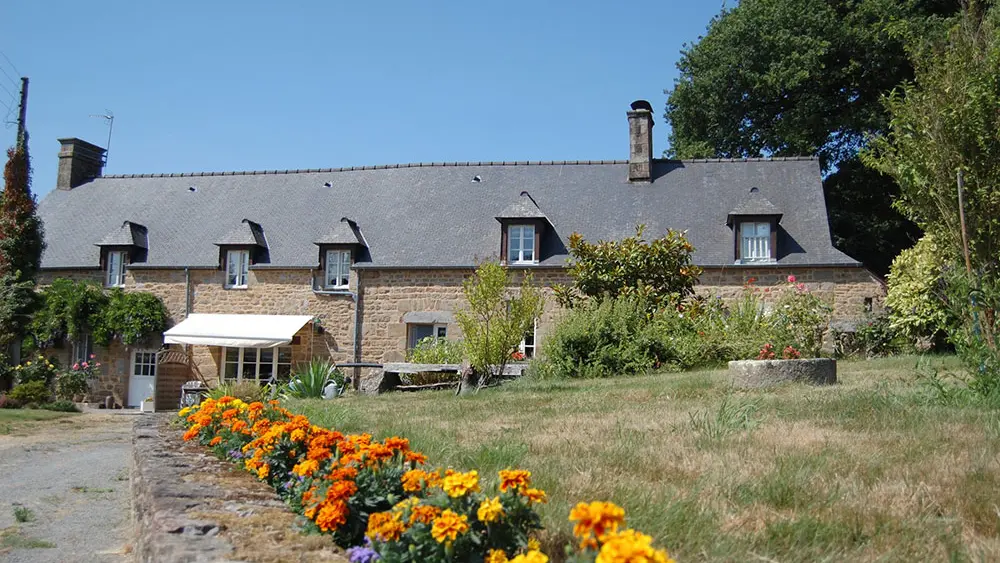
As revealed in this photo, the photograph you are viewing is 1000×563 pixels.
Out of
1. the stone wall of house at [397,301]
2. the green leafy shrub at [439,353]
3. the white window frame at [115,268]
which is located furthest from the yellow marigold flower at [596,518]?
the white window frame at [115,268]

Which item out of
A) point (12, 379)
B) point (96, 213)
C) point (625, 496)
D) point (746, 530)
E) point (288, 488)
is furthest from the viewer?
point (96, 213)

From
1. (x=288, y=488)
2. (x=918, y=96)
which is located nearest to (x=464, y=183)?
(x=918, y=96)

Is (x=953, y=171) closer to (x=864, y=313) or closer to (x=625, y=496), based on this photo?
(x=625, y=496)

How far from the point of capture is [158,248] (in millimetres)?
22000

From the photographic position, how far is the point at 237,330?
19.8 meters

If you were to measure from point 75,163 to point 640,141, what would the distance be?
17.5m

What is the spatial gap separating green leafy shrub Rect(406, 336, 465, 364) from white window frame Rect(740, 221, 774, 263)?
22.4ft

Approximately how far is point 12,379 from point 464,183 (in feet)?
41.4

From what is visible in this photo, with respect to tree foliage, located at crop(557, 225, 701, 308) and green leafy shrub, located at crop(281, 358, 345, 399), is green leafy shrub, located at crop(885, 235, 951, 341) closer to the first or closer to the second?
tree foliage, located at crop(557, 225, 701, 308)

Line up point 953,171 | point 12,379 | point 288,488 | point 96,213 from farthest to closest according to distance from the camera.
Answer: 1. point 96,213
2. point 12,379
3. point 953,171
4. point 288,488

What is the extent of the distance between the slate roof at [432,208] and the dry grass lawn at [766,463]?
11.6 meters

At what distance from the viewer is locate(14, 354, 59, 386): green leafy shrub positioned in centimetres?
2019

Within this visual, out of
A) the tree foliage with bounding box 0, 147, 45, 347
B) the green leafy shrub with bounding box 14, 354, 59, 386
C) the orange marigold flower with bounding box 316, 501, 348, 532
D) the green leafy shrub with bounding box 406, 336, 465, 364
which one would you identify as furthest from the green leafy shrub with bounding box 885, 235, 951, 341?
the tree foliage with bounding box 0, 147, 45, 347

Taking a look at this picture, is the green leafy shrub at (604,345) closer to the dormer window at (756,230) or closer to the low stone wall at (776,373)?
the low stone wall at (776,373)
